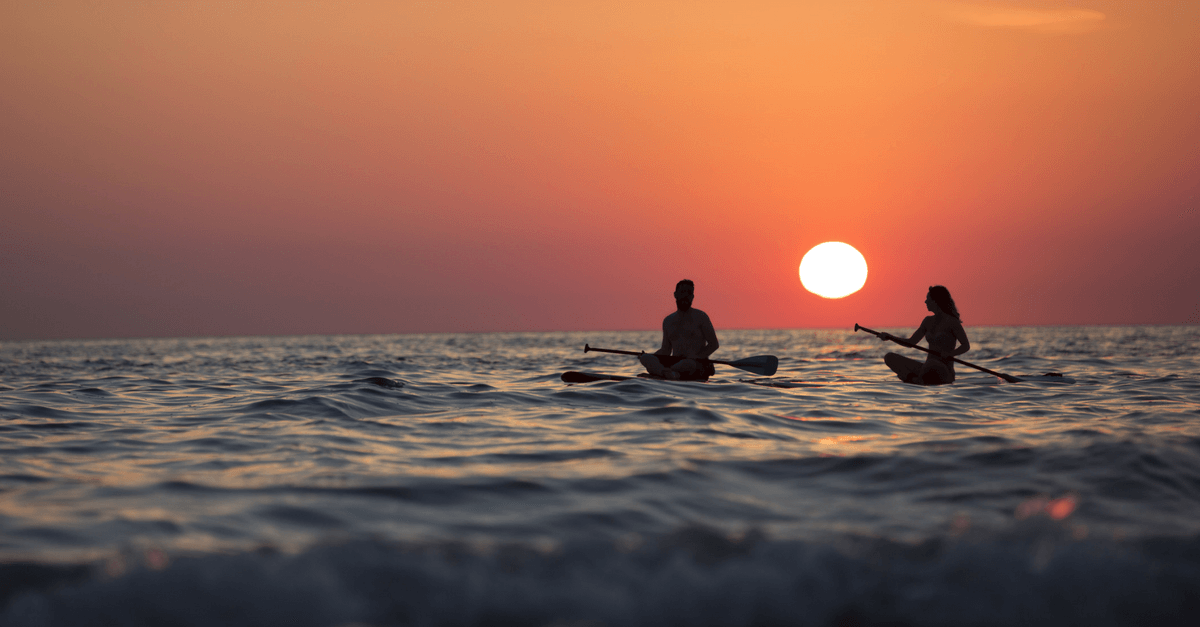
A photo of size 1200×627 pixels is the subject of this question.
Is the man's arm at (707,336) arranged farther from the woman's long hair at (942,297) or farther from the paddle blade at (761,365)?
the woman's long hair at (942,297)

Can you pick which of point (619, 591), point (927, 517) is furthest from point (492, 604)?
point (927, 517)

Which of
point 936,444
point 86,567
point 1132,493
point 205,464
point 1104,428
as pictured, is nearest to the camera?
point 86,567

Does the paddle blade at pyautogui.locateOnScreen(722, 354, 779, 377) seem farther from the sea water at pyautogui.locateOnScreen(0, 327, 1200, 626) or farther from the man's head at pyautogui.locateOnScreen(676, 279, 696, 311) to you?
the sea water at pyautogui.locateOnScreen(0, 327, 1200, 626)

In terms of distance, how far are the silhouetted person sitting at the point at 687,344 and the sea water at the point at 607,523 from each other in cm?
502

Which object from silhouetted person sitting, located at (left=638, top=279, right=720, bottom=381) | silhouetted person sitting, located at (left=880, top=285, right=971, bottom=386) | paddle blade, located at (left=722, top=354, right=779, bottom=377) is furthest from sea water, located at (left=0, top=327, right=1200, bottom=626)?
paddle blade, located at (left=722, top=354, right=779, bottom=377)

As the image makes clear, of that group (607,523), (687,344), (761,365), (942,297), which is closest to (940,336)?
(942,297)

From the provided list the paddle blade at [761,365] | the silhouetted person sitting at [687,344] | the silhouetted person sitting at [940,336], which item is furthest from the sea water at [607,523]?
the paddle blade at [761,365]

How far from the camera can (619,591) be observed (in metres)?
3.73

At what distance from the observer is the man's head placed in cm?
1365

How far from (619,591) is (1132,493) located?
4067 millimetres

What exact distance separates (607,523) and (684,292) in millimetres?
9328

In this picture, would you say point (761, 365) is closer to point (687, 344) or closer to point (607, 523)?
point (687, 344)

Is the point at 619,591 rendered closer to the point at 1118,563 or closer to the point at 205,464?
the point at 1118,563

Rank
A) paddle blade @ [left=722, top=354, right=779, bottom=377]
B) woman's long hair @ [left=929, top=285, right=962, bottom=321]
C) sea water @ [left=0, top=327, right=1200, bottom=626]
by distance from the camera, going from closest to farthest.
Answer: sea water @ [left=0, top=327, right=1200, bottom=626] < woman's long hair @ [left=929, top=285, right=962, bottom=321] < paddle blade @ [left=722, top=354, right=779, bottom=377]
